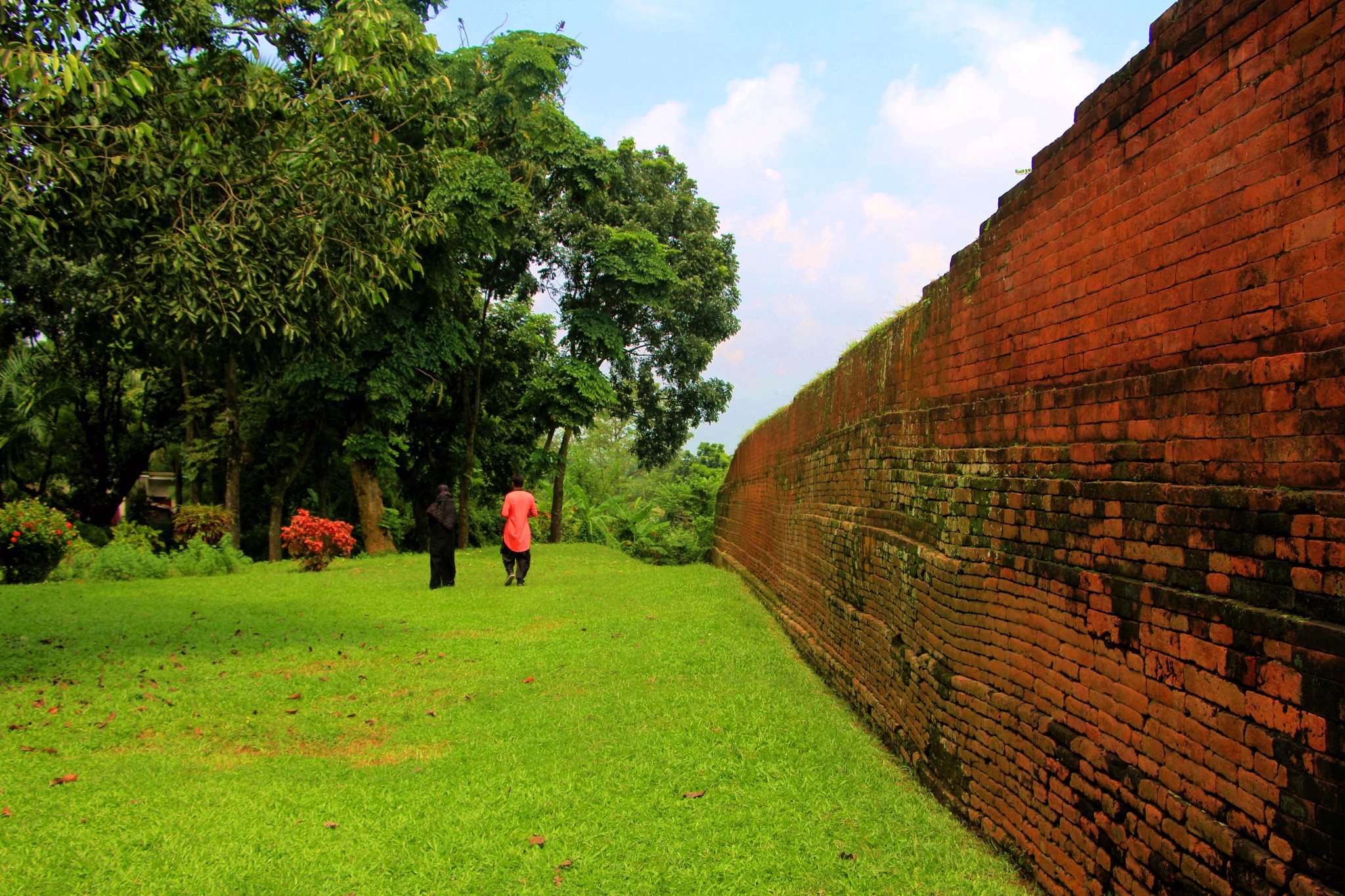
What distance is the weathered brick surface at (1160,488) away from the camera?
6.89ft

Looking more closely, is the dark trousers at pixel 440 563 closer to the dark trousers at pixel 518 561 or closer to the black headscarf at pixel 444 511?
the black headscarf at pixel 444 511

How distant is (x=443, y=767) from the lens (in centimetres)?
475

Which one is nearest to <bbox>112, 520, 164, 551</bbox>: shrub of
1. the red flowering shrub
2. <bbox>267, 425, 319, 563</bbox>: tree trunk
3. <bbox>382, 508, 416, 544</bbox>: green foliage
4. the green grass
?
<bbox>267, 425, 319, 563</bbox>: tree trunk

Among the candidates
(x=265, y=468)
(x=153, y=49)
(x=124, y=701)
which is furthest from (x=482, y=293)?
(x=124, y=701)

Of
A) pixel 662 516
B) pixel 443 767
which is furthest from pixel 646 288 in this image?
pixel 443 767

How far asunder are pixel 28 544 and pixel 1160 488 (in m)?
14.9

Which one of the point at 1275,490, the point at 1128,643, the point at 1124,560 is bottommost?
the point at 1128,643

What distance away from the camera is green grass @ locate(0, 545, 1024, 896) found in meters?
3.44

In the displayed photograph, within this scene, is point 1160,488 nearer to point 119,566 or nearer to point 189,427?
point 119,566

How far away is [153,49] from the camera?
6.98 meters

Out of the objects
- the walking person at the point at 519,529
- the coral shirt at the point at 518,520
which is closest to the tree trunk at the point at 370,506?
the walking person at the point at 519,529

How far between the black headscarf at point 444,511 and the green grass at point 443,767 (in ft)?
10.1

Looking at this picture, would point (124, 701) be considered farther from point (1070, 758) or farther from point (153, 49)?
point (1070, 758)

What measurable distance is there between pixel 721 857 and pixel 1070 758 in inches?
57.9
